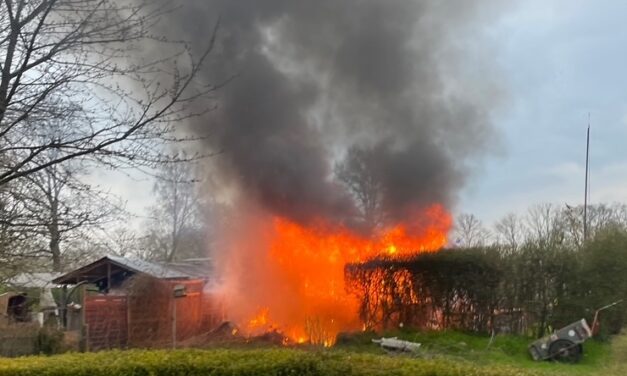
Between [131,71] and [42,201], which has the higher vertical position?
[131,71]

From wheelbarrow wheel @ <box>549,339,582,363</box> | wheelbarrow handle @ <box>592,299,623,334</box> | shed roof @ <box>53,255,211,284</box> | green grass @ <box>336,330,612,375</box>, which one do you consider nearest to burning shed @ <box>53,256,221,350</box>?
shed roof @ <box>53,255,211,284</box>

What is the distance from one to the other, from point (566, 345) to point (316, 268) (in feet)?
23.3

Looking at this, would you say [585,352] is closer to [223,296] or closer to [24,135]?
[223,296]

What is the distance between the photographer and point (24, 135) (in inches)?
237

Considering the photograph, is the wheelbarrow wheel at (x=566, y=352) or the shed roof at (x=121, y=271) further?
Answer: the shed roof at (x=121, y=271)

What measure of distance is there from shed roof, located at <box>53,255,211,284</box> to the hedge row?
1141 cm

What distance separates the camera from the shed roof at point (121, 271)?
1833 cm

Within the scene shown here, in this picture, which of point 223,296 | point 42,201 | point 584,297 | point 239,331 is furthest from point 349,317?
point 42,201

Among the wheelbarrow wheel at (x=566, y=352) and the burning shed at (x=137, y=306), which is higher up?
the burning shed at (x=137, y=306)

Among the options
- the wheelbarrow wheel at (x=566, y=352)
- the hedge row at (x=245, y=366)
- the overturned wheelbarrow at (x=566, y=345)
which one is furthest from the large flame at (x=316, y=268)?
the hedge row at (x=245, y=366)

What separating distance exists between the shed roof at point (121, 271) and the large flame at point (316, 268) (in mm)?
2857

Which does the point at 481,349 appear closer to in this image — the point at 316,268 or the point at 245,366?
the point at 316,268

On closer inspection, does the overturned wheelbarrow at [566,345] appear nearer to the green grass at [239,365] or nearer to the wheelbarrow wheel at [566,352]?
the wheelbarrow wheel at [566,352]

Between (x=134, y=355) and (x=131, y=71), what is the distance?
3.13 metres
